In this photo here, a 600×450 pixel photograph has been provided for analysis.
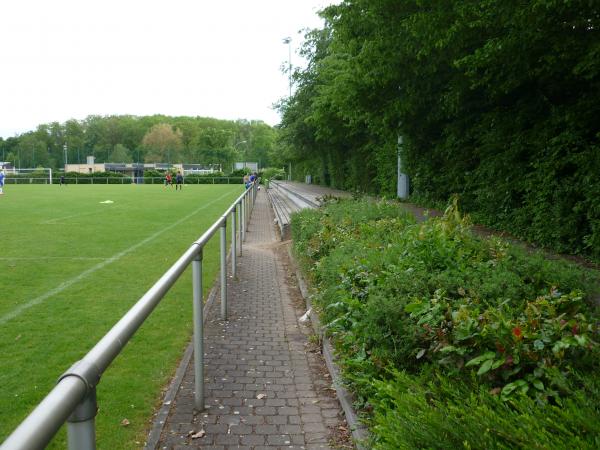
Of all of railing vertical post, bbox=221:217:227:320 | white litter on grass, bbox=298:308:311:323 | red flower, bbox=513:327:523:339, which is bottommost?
white litter on grass, bbox=298:308:311:323

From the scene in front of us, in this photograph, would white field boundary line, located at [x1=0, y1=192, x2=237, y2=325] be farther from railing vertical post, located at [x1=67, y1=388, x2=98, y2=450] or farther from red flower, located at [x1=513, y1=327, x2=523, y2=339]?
red flower, located at [x1=513, y1=327, x2=523, y2=339]

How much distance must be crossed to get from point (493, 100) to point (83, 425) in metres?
10.9

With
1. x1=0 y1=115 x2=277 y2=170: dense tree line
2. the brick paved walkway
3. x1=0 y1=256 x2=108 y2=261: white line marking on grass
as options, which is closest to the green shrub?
the brick paved walkway

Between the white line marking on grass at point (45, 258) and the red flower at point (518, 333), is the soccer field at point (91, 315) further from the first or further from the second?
the red flower at point (518, 333)

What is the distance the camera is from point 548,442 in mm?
1774

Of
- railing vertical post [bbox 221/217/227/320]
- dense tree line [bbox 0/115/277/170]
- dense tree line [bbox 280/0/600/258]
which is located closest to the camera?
railing vertical post [bbox 221/217/227/320]

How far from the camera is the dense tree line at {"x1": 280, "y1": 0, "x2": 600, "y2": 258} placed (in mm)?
7398

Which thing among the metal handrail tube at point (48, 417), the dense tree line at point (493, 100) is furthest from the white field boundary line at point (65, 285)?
the dense tree line at point (493, 100)

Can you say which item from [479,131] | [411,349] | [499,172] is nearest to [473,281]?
[411,349]

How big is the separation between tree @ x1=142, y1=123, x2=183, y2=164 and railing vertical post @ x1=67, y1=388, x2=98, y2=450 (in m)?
139

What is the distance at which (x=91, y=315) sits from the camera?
243 inches

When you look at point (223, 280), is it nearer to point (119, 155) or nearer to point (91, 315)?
point (91, 315)

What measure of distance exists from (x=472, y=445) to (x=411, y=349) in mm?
1248

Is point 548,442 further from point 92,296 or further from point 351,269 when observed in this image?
point 92,296
